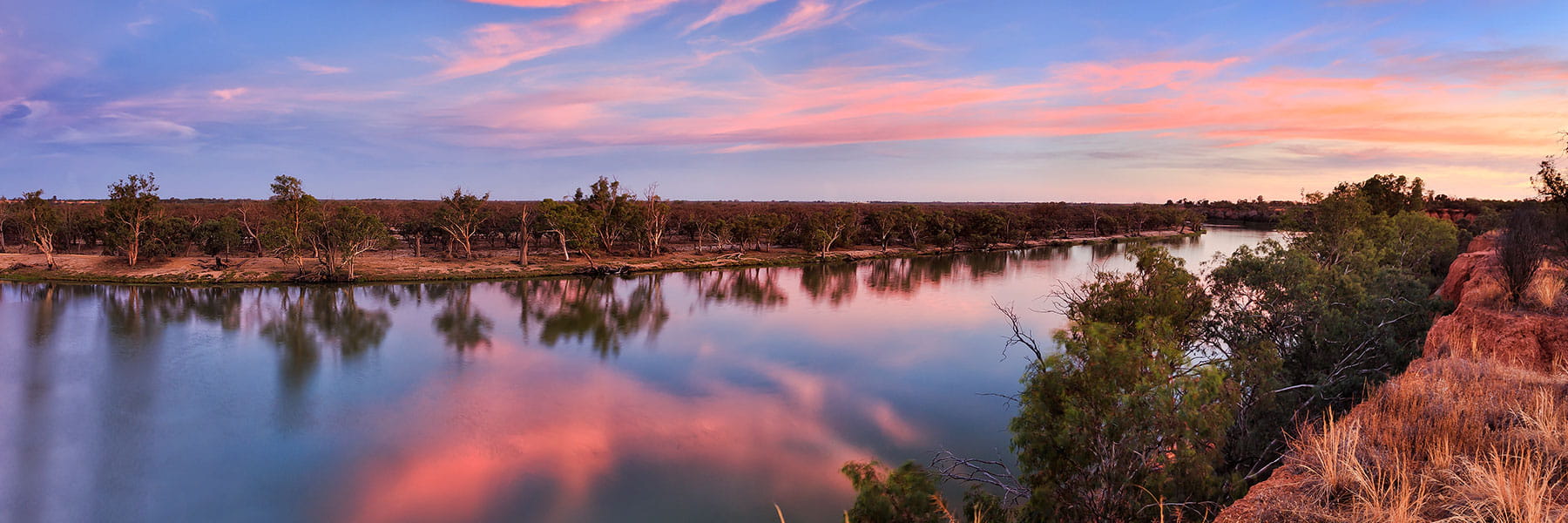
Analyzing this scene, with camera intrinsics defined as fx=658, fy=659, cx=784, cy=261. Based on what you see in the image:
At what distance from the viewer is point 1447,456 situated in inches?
195

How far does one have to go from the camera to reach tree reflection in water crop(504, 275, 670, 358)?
1298 inches

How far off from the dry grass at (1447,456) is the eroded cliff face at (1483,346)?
126 millimetres

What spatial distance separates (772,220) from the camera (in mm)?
73750

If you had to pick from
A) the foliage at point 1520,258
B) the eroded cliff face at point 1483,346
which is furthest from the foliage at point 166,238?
the foliage at point 1520,258

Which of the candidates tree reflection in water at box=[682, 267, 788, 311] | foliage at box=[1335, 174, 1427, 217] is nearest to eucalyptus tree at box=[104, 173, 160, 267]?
tree reflection in water at box=[682, 267, 788, 311]

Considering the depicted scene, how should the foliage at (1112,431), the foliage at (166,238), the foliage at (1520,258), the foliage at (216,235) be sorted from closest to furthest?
the foliage at (1112,431)
the foliage at (1520,258)
the foliage at (166,238)
the foliage at (216,235)

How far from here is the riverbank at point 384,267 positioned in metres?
45.1

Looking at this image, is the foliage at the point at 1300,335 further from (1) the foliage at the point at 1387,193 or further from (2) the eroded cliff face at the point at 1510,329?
(1) the foliage at the point at 1387,193

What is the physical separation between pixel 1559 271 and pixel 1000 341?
19639mm

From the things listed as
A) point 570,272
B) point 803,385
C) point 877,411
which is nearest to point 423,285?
point 570,272

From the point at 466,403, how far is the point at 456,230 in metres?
41.1

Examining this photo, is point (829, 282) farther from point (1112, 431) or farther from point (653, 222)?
point (1112, 431)

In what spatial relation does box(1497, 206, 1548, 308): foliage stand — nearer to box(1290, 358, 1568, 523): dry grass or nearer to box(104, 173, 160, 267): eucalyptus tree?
box(1290, 358, 1568, 523): dry grass

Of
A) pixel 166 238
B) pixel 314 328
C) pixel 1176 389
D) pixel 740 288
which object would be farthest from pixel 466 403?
pixel 166 238
